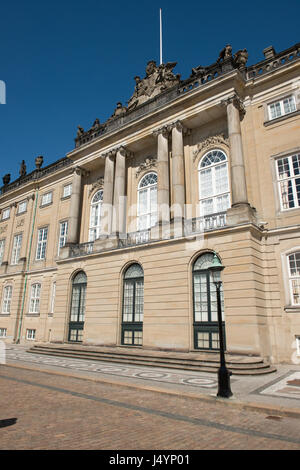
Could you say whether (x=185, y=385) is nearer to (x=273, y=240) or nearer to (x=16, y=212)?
(x=273, y=240)

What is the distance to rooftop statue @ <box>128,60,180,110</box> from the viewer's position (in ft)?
71.5

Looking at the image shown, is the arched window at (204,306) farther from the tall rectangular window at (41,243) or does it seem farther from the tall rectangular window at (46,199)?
the tall rectangular window at (46,199)

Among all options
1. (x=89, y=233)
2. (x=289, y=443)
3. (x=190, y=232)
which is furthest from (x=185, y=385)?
(x=89, y=233)

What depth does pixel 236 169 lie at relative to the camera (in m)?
16.5

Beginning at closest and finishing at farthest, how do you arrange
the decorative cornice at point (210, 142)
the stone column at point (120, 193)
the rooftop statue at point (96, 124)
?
the decorative cornice at point (210, 142), the stone column at point (120, 193), the rooftop statue at point (96, 124)

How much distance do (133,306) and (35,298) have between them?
1401 cm

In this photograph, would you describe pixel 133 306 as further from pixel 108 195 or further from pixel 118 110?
pixel 118 110

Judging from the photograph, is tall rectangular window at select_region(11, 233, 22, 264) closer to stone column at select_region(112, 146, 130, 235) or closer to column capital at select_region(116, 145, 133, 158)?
stone column at select_region(112, 146, 130, 235)

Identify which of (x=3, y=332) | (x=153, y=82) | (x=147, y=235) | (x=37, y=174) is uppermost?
(x=153, y=82)

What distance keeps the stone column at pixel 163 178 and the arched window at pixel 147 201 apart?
190 cm

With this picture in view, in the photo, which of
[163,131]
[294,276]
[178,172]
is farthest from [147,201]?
[294,276]

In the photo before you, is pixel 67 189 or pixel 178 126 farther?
pixel 67 189

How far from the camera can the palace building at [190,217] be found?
15078 millimetres

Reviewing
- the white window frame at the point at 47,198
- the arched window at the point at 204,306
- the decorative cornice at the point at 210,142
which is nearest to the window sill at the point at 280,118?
the decorative cornice at the point at 210,142
